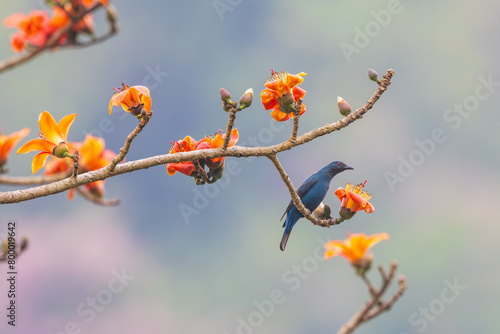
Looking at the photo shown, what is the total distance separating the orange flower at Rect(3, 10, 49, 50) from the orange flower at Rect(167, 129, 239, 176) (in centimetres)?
96

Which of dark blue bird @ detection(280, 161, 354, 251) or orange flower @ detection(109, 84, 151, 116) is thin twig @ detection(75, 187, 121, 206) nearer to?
orange flower @ detection(109, 84, 151, 116)

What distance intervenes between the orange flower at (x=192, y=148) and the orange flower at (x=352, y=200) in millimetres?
718

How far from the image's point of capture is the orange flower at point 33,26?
2.35 m

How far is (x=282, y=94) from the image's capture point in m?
2.98

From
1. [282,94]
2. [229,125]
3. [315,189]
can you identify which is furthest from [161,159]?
[315,189]

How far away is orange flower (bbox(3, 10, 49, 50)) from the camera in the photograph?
235 cm

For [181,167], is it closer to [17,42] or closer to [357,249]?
[17,42]

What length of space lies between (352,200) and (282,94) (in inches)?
28.6

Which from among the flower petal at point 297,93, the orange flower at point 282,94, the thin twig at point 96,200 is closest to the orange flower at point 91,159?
the thin twig at point 96,200

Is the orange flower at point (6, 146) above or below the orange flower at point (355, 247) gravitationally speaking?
below

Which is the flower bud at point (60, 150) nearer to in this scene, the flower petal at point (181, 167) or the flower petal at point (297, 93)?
the flower petal at point (181, 167)

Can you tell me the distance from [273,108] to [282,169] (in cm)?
38

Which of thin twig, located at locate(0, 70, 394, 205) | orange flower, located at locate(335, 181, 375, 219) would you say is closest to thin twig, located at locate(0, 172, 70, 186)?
thin twig, located at locate(0, 70, 394, 205)

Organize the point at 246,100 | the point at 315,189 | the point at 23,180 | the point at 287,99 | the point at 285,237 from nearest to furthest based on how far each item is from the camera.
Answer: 1. the point at 23,180
2. the point at 246,100
3. the point at 287,99
4. the point at 285,237
5. the point at 315,189
